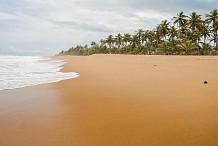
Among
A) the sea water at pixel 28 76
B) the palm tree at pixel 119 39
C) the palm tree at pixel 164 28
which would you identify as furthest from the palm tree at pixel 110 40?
the sea water at pixel 28 76

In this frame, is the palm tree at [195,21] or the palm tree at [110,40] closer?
the palm tree at [195,21]

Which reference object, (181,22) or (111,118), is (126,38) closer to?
(181,22)

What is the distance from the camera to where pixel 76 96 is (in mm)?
6617

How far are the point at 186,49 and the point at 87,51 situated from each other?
242 feet

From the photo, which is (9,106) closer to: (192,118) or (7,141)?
(7,141)

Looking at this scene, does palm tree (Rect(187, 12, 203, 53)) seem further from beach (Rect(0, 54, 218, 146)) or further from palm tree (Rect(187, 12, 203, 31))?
beach (Rect(0, 54, 218, 146))

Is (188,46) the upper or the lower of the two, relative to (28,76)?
upper

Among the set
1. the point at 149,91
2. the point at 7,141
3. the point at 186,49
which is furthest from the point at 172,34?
the point at 7,141

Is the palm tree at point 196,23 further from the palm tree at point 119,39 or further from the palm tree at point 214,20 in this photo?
the palm tree at point 119,39

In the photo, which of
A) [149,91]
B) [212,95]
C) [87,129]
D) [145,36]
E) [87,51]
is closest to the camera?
[87,129]

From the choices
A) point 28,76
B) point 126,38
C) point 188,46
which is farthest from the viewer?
point 126,38

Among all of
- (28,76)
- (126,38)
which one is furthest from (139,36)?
(28,76)

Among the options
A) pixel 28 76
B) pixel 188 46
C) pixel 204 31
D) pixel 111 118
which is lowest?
pixel 111 118

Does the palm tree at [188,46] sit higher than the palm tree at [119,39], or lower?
lower
